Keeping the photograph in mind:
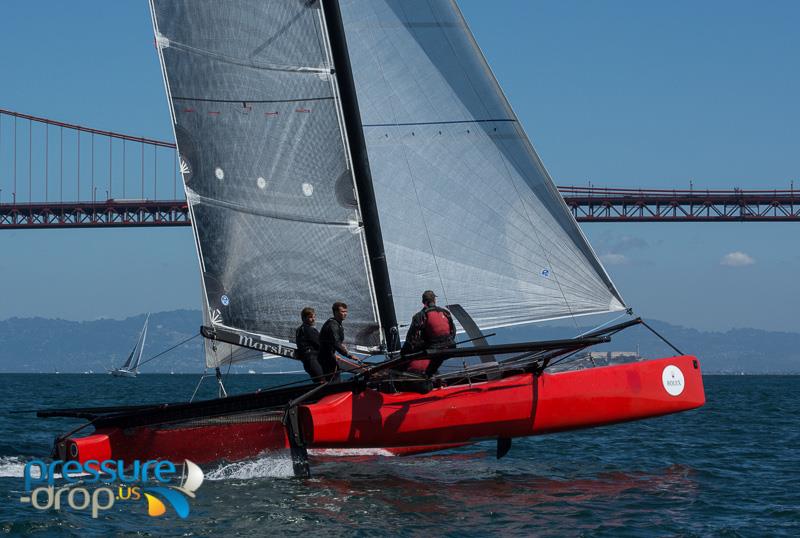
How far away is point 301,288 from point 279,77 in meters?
1.47

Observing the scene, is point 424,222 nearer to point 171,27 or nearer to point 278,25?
point 278,25

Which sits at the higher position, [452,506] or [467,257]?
[467,257]

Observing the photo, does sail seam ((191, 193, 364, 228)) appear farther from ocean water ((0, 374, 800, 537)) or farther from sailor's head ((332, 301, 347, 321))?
ocean water ((0, 374, 800, 537))

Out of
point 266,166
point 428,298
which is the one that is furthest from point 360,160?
point 428,298

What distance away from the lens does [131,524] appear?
611 centimetres

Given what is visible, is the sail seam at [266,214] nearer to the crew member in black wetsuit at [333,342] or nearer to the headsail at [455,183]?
the headsail at [455,183]

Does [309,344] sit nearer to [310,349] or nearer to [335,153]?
[310,349]

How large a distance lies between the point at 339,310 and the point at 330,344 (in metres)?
0.23

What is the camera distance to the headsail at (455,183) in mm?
7871

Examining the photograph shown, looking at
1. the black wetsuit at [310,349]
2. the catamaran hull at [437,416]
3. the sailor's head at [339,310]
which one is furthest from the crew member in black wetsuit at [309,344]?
the catamaran hull at [437,416]

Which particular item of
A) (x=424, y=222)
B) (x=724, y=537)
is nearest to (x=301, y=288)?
(x=424, y=222)

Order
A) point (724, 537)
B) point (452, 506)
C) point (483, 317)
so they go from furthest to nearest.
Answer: point (483, 317) < point (452, 506) < point (724, 537)

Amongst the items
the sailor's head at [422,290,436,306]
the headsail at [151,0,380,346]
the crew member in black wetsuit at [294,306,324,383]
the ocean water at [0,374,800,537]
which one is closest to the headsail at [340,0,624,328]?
the headsail at [151,0,380,346]

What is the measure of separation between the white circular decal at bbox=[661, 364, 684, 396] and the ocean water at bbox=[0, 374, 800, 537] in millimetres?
621
